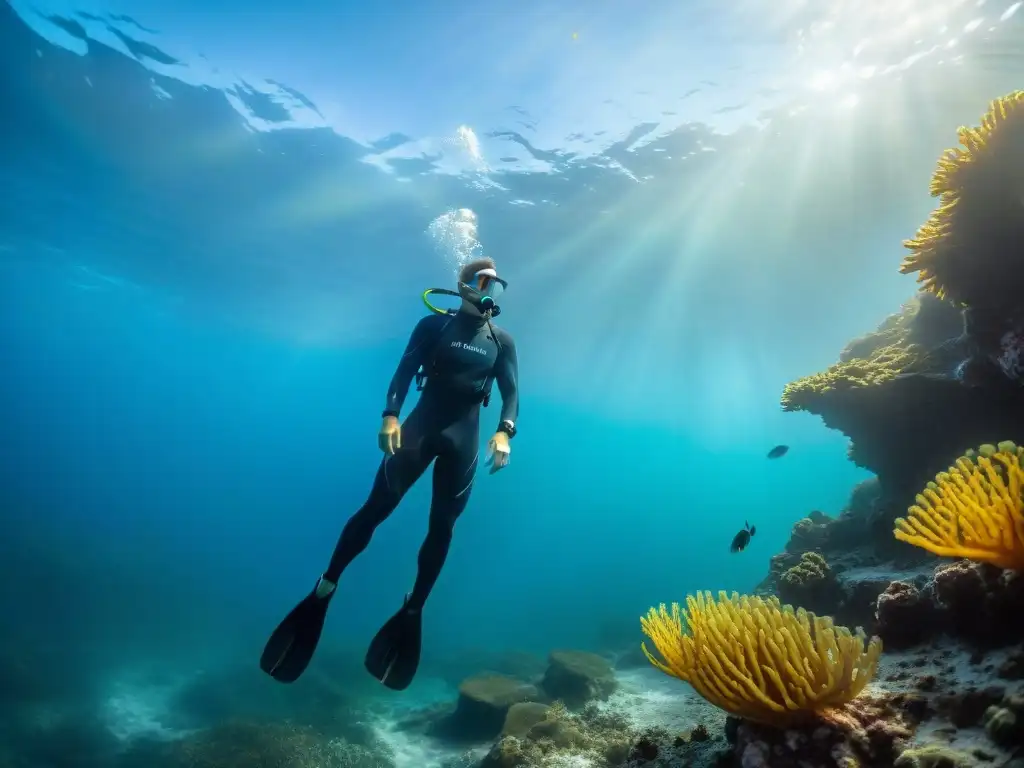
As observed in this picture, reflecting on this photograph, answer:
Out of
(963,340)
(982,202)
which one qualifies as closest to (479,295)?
(982,202)

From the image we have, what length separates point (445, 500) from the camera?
5.24 m

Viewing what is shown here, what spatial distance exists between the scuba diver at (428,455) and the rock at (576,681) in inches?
316

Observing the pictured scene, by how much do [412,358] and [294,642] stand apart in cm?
319

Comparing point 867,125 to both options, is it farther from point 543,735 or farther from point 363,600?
point 363,600

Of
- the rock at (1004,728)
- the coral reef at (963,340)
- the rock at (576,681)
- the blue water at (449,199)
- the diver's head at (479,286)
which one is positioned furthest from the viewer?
the blue water at (449,199)

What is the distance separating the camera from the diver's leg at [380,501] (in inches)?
195

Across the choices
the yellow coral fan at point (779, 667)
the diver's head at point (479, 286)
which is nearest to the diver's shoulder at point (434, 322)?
the diver's head at point (479, 286)

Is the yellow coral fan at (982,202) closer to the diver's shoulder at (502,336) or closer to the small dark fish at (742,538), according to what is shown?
the small dark fish at (742,538)

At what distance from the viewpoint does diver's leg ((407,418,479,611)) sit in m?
5.12

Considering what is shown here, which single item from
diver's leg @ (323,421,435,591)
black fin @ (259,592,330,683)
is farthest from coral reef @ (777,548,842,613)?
black fin @ (259,592,330,683)

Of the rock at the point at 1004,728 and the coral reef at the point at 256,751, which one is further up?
the coral reef at the point at 256,751

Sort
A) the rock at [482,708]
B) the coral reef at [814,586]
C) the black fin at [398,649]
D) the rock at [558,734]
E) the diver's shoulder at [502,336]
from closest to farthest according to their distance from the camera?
the black fin at [398,649] → the coral reef at [814,586] → the diver's shoulder at [502,336] → the rock at [558,734] → the rock at [482,708]

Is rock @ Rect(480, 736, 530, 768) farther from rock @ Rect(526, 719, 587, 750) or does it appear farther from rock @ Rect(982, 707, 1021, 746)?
rock @ Rect(982, 707, 1021, 746)

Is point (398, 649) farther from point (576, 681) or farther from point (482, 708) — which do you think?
point (576, 681)
